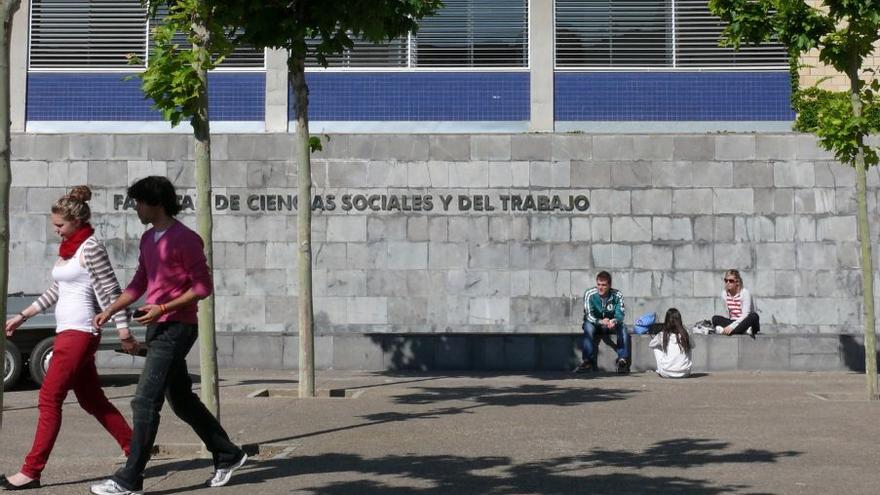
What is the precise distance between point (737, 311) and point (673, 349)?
2.39m

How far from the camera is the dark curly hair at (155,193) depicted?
782 cm

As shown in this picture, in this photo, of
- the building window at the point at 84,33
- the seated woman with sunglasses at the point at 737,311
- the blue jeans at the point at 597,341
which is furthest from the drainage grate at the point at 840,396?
the building window at the point at 84,33

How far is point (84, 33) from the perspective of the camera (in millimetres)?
22391

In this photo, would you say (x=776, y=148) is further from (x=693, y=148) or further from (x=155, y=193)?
(x=155, y=193)

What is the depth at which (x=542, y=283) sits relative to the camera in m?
20.9

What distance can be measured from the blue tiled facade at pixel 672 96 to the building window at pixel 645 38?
0.61 feet

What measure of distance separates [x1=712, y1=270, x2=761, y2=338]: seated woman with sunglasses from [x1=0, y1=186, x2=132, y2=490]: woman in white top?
39.6 ft

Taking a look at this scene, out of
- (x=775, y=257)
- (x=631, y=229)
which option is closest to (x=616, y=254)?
(x=631, y=229)

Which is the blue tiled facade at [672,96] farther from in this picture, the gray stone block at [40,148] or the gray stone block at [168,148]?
the gray stone block at [40,148]

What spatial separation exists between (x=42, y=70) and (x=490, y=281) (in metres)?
8.26

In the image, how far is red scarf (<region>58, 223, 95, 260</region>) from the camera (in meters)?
8.29

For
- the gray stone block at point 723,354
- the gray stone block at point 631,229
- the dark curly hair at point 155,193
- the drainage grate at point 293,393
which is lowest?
the drainage grate at point 293,393

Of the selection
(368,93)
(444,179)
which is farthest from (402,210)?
(368,93)

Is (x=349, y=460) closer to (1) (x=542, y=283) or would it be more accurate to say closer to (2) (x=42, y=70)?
(1) (x=542, y=283)
